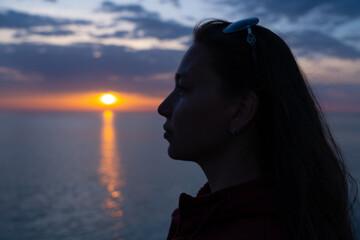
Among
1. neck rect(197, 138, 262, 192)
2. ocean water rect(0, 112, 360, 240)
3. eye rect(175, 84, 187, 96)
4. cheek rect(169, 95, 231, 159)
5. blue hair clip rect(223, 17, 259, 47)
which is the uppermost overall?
ocean water rect(0, 112, 360, 240)

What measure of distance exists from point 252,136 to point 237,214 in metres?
0.46

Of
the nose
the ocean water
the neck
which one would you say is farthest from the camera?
the ocean water

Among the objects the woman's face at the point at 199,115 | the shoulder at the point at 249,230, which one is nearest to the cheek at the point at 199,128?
the woman's face at the point at 199,115

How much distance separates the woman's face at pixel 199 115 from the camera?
177 centimetres

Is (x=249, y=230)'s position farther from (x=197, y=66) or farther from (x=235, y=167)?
(x=197, y=66)

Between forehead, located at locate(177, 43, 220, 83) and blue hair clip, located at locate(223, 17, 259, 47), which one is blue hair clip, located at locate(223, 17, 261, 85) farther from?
forehead, located at locate(177, 43, 220, 83)

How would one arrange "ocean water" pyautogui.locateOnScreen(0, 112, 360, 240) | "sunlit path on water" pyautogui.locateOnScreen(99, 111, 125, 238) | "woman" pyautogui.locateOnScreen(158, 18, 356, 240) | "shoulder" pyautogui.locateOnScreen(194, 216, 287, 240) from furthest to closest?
"sunlit path on water" pyautogui.locateOnScreen(99, 111, 125, 238)
"ocean water" pyautogui.locateOnScreen(0, 112, 360, 240)
"woman" pyautogui.locateOnScreen(158, 18, 356, 240)
"shoulder" pyautogui.locateOnScreen(194, 216, 287, 240)

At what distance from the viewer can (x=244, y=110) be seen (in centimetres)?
177

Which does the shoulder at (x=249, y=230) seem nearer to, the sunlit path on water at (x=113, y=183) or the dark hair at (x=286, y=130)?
the dark hair at (x=286, y=130)

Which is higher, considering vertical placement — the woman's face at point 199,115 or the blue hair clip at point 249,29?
the blue hair clip at point 249,29

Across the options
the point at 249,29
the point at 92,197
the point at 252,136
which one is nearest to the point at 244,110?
the point at 252,136

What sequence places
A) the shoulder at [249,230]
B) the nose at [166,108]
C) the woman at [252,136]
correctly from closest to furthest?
the shoulder at [249,230] → the woman at [252,136] → the nose at [166,108]

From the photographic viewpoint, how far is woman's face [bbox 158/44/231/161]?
1.77 meters

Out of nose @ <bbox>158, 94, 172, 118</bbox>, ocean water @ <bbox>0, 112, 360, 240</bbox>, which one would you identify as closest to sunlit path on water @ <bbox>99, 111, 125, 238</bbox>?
ocean water @ <bbox>0, 112, 360, 240</bbox>
